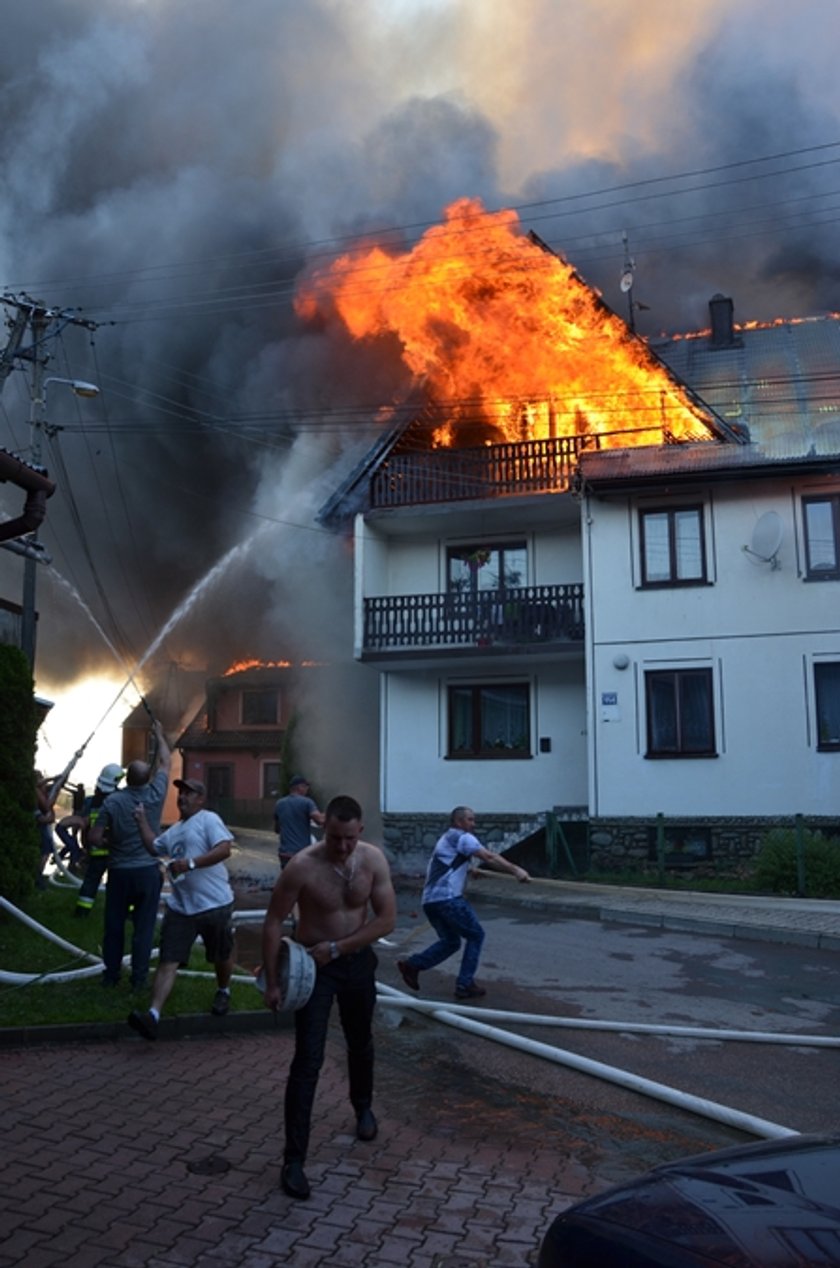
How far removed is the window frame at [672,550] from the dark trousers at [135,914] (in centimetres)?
1381

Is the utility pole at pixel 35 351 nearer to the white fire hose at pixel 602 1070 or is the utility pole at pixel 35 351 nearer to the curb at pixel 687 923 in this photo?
the curb at pixel 687 923

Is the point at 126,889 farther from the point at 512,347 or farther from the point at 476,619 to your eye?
the point at 512,347

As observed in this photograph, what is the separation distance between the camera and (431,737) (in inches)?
875

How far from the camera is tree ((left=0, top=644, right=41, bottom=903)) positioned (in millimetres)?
10273

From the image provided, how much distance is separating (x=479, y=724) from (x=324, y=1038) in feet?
57.4

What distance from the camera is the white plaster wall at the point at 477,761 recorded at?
2119cm

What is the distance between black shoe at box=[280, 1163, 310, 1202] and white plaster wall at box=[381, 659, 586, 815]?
1684 cm

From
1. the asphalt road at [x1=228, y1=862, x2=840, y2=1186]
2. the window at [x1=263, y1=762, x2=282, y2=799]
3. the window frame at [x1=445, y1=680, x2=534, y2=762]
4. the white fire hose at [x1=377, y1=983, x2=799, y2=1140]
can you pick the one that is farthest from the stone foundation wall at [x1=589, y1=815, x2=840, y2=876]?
the window at [x1=263, y1=762, x2=282, y2=799]

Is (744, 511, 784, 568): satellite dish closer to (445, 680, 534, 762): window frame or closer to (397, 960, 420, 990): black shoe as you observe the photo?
(445, 680, 534, 762): window frame

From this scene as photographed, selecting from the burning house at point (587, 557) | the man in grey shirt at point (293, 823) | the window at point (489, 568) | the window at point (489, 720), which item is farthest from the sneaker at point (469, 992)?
the window at point (489, 568)

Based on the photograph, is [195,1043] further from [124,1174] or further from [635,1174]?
[635,1174]

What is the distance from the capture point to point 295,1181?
4.29 meters

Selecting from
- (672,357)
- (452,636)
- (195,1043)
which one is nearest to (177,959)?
(195,1043)

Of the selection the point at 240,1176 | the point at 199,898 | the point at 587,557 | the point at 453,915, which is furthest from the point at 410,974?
the point at 587,557
